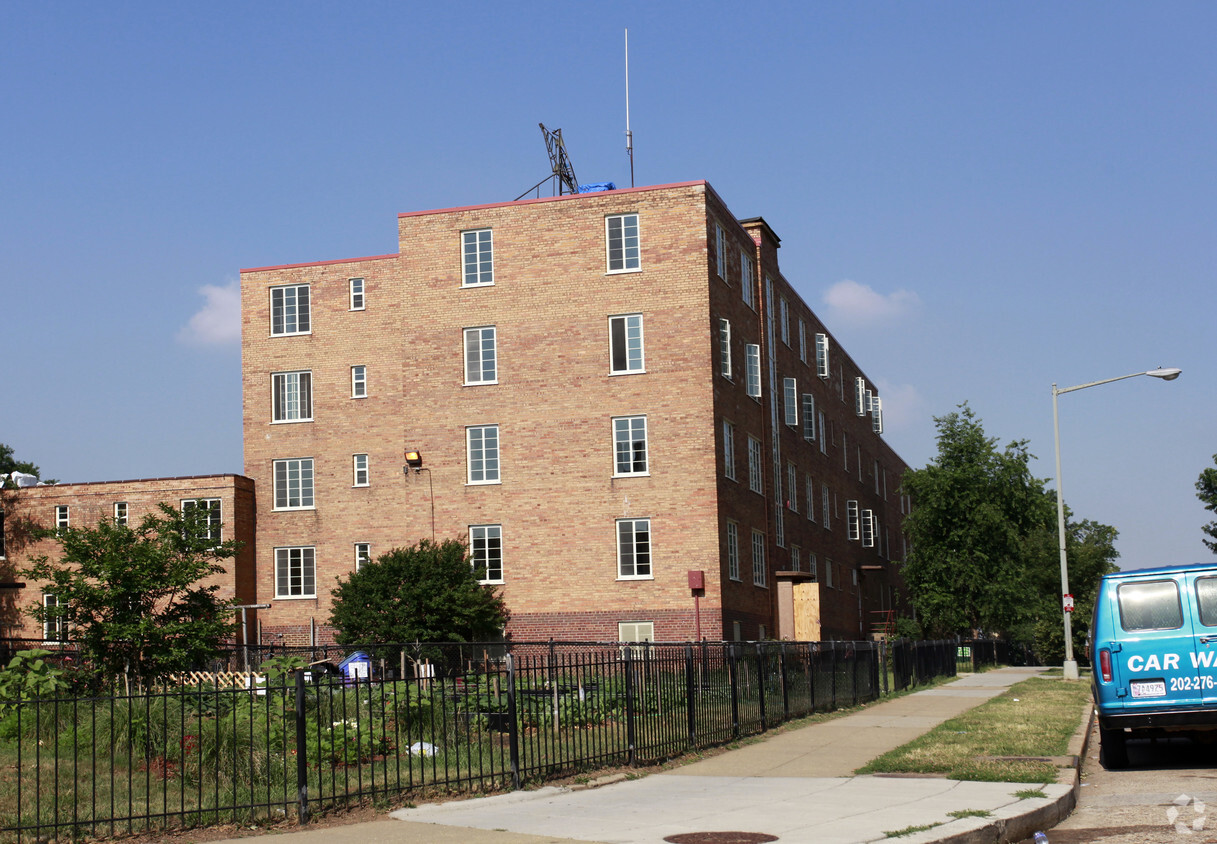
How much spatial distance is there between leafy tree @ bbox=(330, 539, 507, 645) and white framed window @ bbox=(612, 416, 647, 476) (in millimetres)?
5497

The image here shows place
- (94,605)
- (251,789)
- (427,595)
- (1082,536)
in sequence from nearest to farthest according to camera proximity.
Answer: (251,789)
(94,605)
(427,595)
(1082,536)

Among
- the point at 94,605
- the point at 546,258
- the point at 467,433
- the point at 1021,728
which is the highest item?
the point at 546,258

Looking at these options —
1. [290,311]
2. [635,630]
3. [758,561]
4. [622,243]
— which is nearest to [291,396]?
[290,311]

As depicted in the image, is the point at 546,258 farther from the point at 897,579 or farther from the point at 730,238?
the point at 897,579

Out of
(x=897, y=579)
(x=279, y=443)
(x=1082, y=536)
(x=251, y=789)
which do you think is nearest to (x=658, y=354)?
(x=279, y=443)

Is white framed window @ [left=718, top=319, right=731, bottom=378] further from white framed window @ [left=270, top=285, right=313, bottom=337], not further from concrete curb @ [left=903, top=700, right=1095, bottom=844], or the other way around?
concrete curb @ [left=903, top=700, right=1095, bottom=844]

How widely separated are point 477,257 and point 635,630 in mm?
12533

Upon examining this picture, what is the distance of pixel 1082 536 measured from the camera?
119938mm

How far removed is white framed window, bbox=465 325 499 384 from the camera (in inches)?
1558

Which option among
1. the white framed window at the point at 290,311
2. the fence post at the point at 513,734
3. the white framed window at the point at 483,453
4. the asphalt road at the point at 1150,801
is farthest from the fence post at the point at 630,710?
the white framed window at the point at 290,311

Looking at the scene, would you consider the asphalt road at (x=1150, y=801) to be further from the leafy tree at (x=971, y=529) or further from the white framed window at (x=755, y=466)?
the leafy tree at (x=971, y=529)

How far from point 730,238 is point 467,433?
1058cm

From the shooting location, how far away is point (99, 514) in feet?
140

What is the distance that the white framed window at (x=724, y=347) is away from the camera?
39.0 meters
